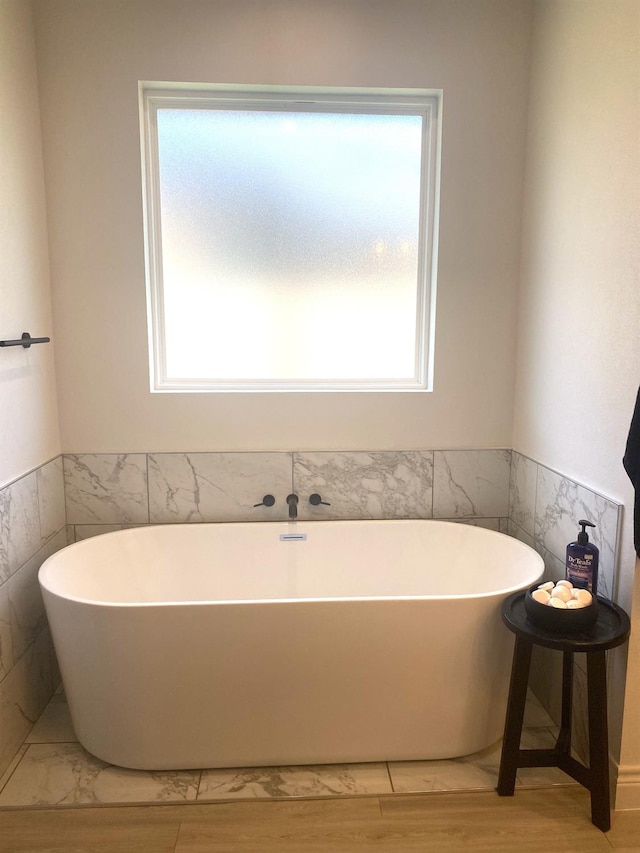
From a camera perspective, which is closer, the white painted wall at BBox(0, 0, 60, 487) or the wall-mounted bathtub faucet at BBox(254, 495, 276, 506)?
the white painted wall at BBox(0, 0, 60, 487)

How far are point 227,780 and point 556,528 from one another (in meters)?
1.48

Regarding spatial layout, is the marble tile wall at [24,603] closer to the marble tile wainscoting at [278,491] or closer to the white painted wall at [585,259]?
the marble tile wainscoting at [278,491]

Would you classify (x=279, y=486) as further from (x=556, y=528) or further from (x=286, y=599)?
(x=556, y=528)

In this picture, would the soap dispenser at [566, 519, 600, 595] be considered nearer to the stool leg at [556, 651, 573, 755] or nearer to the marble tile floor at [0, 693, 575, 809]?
the stool leg at [556, 651, 573, 755]

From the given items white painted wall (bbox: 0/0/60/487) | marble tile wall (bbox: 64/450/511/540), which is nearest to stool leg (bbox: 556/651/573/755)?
marble tile wall (bbox: 64/450/511/540)

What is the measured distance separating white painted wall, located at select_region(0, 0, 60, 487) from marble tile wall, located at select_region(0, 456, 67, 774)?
0.32ft

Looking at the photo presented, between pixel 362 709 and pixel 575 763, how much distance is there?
0.68 meters

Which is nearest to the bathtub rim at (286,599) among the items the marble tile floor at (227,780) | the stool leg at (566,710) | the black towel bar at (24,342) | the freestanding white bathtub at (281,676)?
the freestanding white bathtub at (281,676)

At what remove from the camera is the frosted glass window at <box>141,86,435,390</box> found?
271 centimetres

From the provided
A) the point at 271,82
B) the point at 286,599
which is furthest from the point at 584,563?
the point at 271,82

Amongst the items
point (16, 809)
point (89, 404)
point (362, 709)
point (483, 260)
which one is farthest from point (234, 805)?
point (483, 260)

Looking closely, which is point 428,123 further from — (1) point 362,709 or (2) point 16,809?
(2) point 16,809

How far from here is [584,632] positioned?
5.90 feet

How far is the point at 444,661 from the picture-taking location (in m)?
2.01
